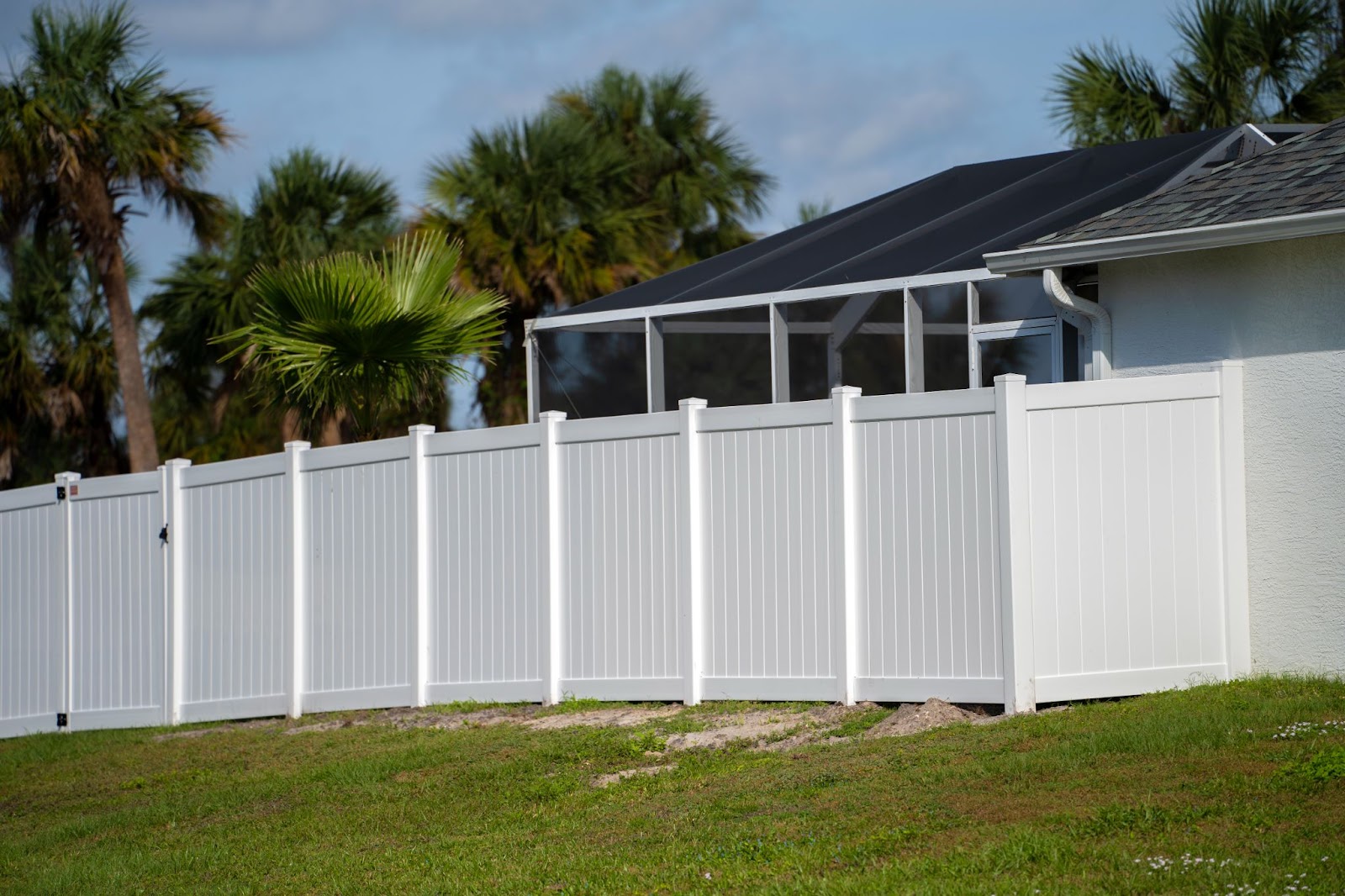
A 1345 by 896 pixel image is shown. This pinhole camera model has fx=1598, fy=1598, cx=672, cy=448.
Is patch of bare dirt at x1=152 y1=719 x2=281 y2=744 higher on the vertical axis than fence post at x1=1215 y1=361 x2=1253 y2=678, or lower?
lower

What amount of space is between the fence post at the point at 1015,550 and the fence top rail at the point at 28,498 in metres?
9.35

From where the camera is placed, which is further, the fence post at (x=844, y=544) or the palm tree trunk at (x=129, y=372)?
the palm tree trunk at (x=129, y=372)

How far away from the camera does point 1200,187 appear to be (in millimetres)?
10617

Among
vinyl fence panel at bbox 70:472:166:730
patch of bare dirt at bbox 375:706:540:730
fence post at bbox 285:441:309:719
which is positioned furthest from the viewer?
vinyl fence panel at bbox 70:472:166:730

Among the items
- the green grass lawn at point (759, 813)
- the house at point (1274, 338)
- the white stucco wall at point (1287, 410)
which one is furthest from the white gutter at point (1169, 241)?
the green grass lawn at point (759, 813)

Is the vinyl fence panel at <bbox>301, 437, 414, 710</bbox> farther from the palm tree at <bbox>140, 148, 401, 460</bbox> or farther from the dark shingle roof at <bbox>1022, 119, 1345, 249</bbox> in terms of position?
the palm tree at <bbox>140, 148, 401, 460</bbox>

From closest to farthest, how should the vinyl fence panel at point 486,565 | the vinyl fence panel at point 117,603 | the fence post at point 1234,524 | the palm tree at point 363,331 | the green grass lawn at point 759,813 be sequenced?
the green grass lawn at point 759,813 < the fence post at point 1234,524 < the vinyl fence panel at point 486,565 < the palm tree at point 363,331 < the vinyl fence panel at point 117,603

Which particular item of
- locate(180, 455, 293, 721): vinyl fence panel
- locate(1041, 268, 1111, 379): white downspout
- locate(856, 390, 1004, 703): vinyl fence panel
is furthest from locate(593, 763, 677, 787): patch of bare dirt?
locate(180, 455, 293, 721): vinyl fence panel

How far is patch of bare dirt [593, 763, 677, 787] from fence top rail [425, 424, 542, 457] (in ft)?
9.86

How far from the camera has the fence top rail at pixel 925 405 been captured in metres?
9.34

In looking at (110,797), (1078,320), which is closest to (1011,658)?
(1078,320)

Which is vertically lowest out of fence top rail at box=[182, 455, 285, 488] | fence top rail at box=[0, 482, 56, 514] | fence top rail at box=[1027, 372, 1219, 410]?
fence top rail at box=[0, 482, 56, 514]

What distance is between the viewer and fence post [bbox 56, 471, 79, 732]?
1446cm

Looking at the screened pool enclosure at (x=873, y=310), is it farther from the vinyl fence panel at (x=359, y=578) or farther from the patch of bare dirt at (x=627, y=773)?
the patch of bare dirt at (x=627, y=773)
